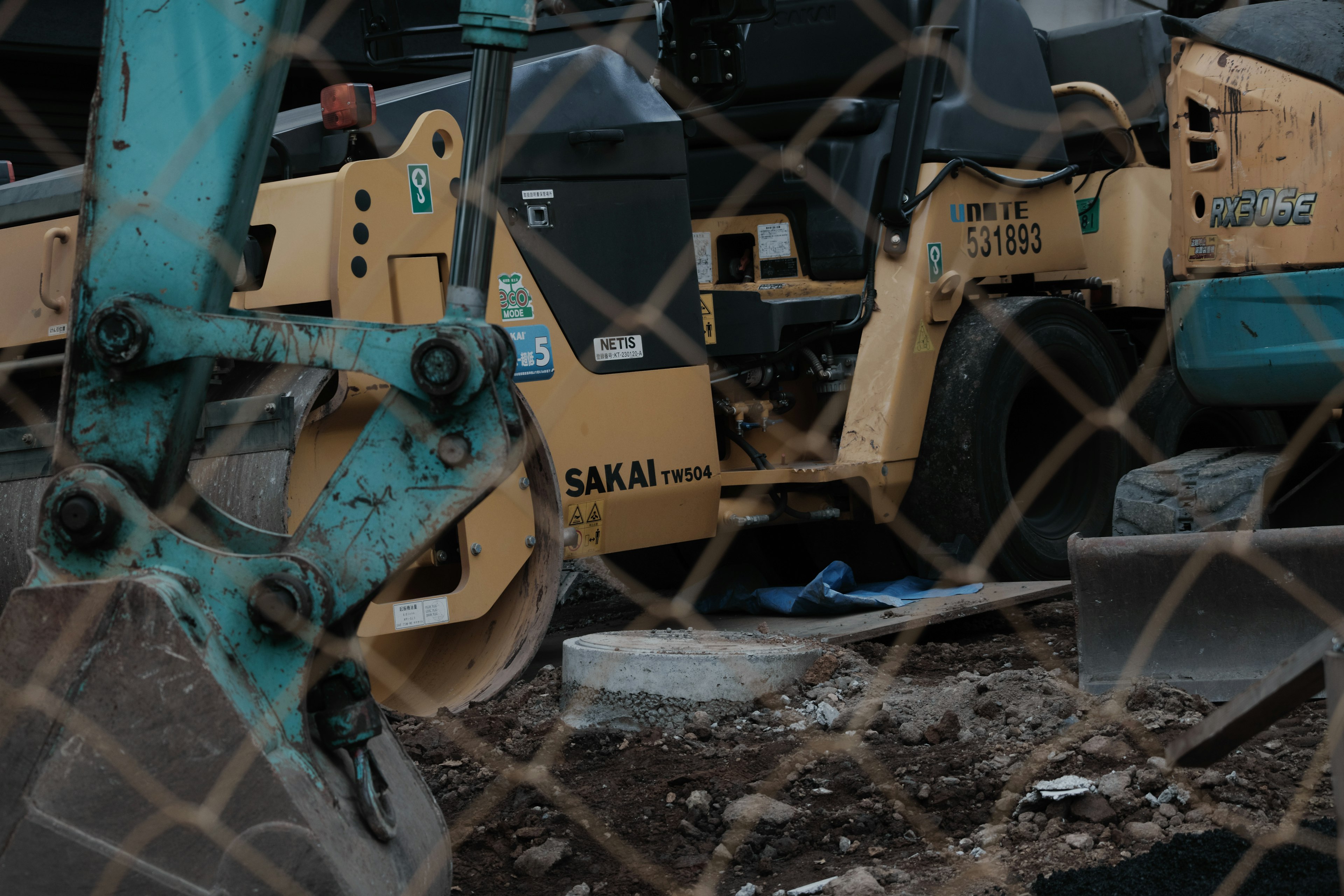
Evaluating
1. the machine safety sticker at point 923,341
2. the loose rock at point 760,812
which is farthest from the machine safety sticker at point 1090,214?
the loose rock at point 760,812

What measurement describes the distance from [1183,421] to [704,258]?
173 cm

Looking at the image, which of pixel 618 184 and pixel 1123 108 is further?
pixel 1123 108

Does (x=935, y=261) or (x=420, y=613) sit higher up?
(x=935, y=261)

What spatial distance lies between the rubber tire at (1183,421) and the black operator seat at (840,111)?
1.02m

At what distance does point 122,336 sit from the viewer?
1.68 meters

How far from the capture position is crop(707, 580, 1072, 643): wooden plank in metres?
3.67

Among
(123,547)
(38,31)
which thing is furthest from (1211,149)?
(38,31)

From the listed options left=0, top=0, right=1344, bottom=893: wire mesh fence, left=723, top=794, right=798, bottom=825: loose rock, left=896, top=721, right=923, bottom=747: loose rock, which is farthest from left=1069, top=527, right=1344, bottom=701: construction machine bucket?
left=723, top=794, right=798, bottom=825: loose rock

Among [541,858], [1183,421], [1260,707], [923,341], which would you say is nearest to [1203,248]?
[923,341]

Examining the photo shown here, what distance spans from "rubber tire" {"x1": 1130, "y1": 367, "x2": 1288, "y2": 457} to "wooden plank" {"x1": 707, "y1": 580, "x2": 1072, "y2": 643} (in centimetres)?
91

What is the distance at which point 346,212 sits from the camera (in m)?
2.96

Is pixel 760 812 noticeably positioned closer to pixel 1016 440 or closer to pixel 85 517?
pixel 85 517

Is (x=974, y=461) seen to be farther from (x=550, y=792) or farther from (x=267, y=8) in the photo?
(x=267, y=8)

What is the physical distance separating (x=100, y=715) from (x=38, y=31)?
5834mm
